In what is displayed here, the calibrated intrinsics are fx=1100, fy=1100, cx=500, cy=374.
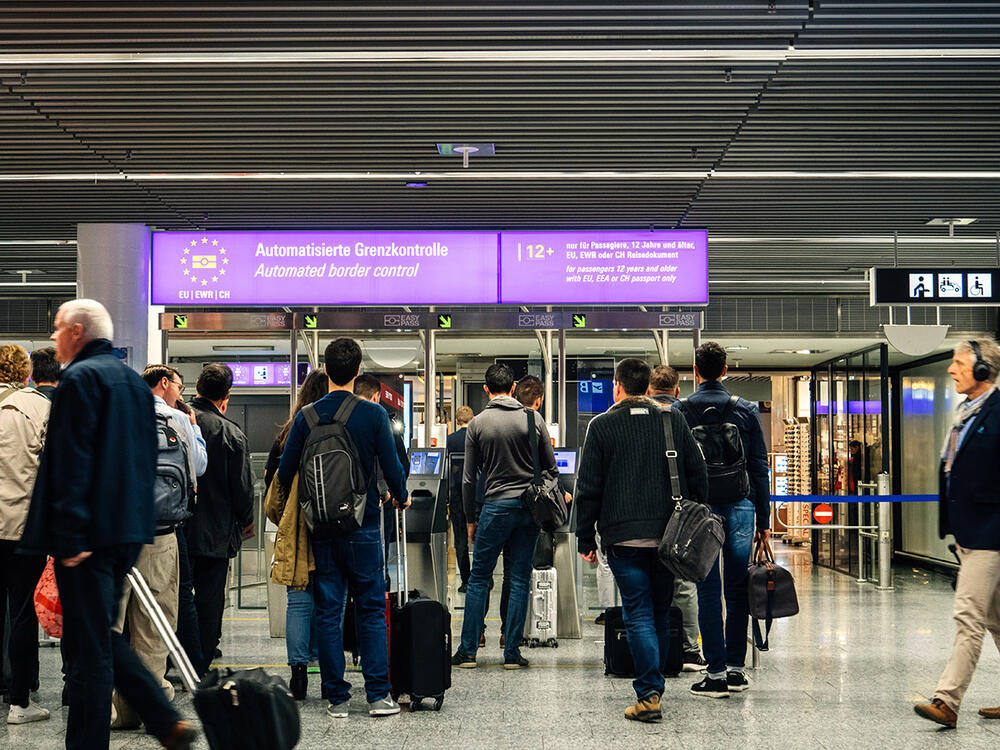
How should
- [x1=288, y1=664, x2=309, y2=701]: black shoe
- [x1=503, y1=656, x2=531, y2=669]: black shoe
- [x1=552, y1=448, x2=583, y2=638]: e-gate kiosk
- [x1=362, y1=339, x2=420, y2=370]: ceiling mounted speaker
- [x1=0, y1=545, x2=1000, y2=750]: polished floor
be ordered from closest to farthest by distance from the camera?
[x1=0, y1=545, x2=1000, y2=750]: polished floor → [x1=288, y1=664, x2=309, y2=701]: black shoe → [x1=503, y1=656, x2=531, y2=669]: black shoe → [x1=552, y1=448, x2=583, y2=638]: e-gate kiosk → [x1=362, y1=339, x2=420, y2=370]: ceiling mounted speaker

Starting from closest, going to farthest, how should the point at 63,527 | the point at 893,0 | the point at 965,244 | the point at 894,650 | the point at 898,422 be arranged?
the point at 63,527, the point at 893,0, the point at 894,650, the point at 965,244, the point at 898,422

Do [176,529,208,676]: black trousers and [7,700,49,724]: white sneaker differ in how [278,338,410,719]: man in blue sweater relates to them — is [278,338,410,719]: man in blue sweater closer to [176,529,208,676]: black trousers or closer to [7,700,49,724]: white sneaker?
[176,529,208,676]: black trousers

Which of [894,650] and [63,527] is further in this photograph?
[894,650]

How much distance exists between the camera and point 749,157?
7.25m

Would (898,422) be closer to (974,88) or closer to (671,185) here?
(671,185)

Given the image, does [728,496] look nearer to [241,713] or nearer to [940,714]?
[940,714]

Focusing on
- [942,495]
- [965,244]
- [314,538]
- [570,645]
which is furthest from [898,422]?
[314,538]

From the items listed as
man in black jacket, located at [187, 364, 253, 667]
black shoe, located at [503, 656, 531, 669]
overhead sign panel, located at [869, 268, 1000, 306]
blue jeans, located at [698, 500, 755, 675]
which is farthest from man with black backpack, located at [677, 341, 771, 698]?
overhead sign panel, located at [869, 268, 1000, 306]

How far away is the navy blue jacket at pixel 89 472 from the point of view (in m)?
3.47

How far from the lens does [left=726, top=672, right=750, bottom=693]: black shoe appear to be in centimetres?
559

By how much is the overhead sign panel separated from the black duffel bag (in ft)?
12.8

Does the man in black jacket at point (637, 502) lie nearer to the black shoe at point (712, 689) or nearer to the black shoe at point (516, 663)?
the black shoe at point (712, 689)

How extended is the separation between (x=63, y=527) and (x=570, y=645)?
14.4 feet

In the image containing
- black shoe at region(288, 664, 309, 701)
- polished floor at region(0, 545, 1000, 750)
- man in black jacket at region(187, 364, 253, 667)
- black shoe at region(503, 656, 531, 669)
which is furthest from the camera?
black shoe at region(503, 656, 531, 669)
